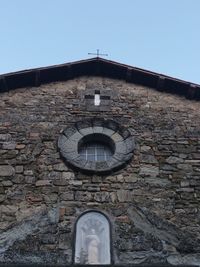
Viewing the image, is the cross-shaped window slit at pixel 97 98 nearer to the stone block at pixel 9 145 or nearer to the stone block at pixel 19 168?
the stone block at pixel 9 145

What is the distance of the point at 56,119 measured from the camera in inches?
365

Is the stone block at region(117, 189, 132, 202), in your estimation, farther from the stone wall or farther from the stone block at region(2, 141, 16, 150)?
the stone block at region(2, 141, 16, 150)

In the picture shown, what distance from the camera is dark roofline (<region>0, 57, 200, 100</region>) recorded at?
1010cm

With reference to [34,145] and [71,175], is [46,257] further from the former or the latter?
[34,145]

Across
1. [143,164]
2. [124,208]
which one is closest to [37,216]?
[124,208]

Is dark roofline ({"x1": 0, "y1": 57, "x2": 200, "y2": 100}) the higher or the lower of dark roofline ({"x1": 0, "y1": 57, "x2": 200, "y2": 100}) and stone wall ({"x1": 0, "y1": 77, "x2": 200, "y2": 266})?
the higher

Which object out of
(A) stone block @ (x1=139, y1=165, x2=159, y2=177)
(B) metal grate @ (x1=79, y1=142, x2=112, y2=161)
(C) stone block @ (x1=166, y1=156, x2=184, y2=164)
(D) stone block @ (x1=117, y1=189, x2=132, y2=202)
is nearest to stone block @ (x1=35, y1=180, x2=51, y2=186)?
(B) metal grate @ (x1=79, y1=142, x2=112, y2=161)

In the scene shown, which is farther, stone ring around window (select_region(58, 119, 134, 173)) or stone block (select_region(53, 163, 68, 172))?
stone ring around window (select_region(58, 119, 134, 173))

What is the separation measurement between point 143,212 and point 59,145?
1.95 meters

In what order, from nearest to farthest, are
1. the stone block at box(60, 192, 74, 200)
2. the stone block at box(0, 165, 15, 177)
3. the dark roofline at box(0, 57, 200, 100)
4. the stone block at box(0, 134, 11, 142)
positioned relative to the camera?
the stone block at box(60, 192, 74, 200)
the stone block at box(0, 165, 15, 177)
the stone block at box(0, 134, 11, 142)
the dark roofline at box(0, 57, 200, 100)

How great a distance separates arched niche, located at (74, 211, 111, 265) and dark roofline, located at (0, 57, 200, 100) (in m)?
3.68

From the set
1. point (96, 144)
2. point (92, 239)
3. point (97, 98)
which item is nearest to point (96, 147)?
point (96, 144)

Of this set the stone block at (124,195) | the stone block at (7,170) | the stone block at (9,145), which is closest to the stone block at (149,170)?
the stone block at (124,195)

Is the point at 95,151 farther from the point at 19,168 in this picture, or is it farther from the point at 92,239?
the point at 92,239
